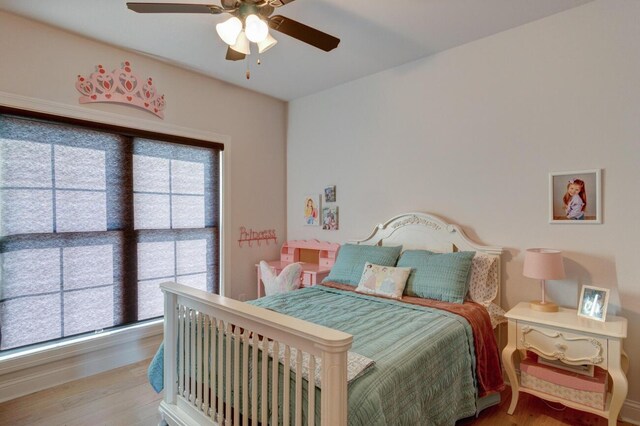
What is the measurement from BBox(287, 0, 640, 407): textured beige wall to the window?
164 centimetres

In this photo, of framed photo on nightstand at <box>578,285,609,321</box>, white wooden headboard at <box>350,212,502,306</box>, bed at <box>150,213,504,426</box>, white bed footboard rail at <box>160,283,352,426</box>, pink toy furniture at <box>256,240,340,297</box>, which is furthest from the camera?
pink toy furniture at <box>256,240,340,297</box>

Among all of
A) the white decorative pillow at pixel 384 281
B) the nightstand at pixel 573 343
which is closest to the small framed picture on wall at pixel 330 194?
the white decorative pillow at pixel 384 281

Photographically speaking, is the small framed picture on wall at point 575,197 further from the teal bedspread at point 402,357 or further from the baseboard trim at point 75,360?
the baseboard trim at point 75,360

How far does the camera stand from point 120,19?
95.3 inches

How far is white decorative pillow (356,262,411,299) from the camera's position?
2584mm

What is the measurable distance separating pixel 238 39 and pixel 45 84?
1.67m

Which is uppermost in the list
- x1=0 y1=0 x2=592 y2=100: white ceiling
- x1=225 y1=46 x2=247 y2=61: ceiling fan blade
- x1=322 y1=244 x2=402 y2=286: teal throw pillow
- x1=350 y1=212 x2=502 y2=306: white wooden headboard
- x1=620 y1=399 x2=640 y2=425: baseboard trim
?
x1=0 y1=0 x2=592 y2=100: white ceiling

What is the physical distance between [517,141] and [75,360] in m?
3.80

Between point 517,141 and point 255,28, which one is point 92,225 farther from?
point 517,141

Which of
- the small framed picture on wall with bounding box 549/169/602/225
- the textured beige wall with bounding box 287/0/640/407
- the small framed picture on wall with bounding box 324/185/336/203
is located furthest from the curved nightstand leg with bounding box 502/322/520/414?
the small framed picture on wall with bounding box 324/185/336/203

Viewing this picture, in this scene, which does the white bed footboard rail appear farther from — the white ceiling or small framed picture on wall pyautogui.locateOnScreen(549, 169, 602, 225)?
small framed picture on wall pyautogui.locateOnScreen(549, 169, 602, 225)

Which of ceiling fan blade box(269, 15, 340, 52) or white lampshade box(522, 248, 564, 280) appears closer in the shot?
ceiling fan blade box(269, 15, 340, 52)

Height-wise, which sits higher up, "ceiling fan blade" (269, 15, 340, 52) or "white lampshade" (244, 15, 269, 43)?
"ceiling fan blade" (269, 15, 340, 52)

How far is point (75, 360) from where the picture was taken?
2.67m
